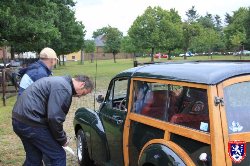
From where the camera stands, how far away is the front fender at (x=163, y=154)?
4.02m

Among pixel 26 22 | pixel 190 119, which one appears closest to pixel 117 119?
pixel 190 119

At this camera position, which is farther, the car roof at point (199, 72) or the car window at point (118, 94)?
the car window at point (118, 94)

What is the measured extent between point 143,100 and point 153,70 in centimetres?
41

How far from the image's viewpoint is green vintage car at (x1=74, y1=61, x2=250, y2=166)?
12.3ft

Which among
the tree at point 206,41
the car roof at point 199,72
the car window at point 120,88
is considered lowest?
the car window at point 120,88

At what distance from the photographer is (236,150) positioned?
368 centimetres

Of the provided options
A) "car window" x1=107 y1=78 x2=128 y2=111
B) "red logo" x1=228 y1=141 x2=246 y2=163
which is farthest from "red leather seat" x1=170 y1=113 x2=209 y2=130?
"car window" x1=107 y1=78 x2=128 y2=111

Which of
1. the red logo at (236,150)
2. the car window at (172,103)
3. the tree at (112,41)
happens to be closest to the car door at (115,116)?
the car window at (172,103)

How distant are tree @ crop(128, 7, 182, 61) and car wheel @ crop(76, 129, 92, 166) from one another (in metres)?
48.9

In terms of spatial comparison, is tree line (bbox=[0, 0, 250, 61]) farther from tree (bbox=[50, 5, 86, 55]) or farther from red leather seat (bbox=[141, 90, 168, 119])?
red leather seat (bbox=[141, 90, 168, 119])

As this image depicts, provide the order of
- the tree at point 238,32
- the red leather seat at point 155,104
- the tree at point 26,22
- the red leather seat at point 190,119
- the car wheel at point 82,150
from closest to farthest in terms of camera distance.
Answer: the red leather seat at point 190,119, the red leather seat at point 155,104, the car wheel at point 82,150, the tree at point 26,22, the tree at point 238,32

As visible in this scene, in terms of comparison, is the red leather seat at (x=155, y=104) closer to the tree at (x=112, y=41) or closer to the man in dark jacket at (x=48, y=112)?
the man in dark jacket at (x=48, y=112)

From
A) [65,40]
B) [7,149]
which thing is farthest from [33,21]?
[65,40]

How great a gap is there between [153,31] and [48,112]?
53.1m
